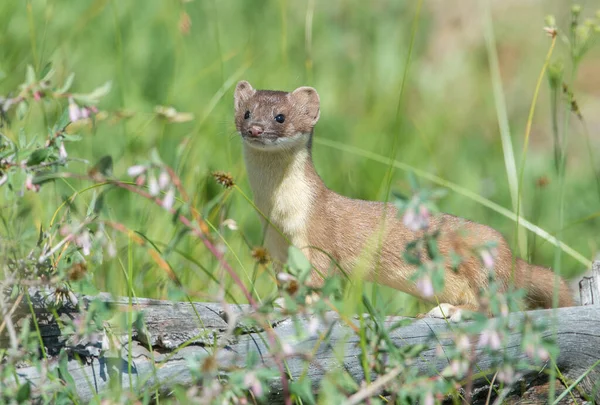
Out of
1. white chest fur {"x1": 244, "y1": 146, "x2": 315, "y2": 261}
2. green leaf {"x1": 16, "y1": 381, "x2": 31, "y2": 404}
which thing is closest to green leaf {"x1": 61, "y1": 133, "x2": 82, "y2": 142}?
green leaf {"x1": 16, "y1": 381, "x2": 31, "y2": 404}

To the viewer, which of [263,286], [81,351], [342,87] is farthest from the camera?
[342,87]

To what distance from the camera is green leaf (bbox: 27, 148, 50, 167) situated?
8.88ft

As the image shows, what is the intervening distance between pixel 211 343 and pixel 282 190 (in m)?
1.57

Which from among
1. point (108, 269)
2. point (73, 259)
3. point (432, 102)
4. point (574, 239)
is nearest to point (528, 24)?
point (432, 102)

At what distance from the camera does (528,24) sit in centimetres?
892

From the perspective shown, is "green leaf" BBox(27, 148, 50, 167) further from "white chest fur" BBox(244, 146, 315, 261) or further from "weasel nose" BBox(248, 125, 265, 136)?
"white chest fur" BBox(244, 146, 315, 261)

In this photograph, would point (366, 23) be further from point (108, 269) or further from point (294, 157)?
point (108, 269)

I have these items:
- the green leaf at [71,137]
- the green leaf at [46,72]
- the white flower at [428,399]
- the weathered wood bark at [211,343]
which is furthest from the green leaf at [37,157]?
the white flower at [428,399]

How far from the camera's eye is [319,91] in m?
7.76

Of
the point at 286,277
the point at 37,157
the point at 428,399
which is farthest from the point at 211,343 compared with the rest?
the point at 428,399

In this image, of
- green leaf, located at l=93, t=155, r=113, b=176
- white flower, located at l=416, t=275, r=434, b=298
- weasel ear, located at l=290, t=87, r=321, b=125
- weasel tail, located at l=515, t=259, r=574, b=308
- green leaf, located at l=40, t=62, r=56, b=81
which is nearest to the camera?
white flower, located at l=416, t=275, r=434, b=298

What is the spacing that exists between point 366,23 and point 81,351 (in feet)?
21.3

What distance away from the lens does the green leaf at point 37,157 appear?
107 inches

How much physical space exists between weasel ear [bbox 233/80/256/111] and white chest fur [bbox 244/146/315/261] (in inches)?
14.4
